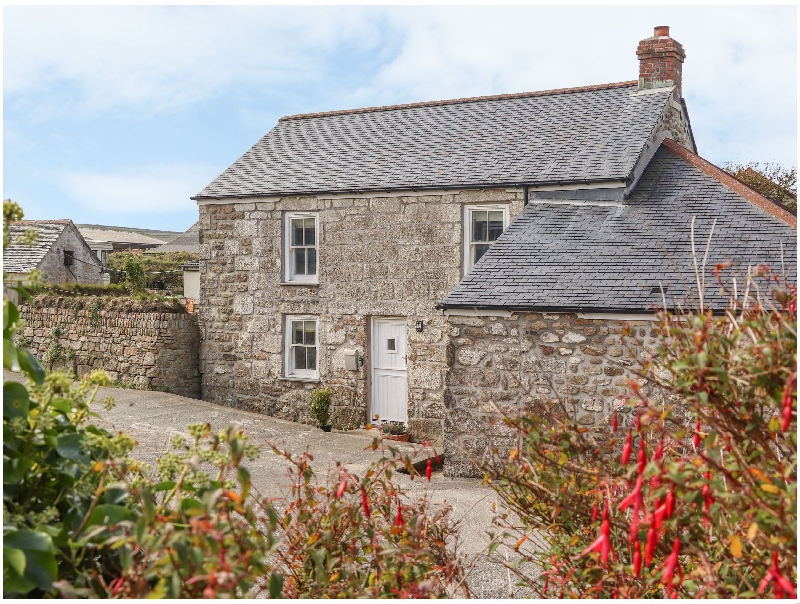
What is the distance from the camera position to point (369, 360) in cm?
1484

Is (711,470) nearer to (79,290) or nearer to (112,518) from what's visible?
(112,518)

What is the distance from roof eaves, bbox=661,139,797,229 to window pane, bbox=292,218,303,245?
23.4 feet

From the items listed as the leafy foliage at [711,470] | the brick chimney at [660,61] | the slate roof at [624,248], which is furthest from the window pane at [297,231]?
the leafy foliage at [711,470]

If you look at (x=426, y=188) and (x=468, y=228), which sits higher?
(x=426, y=188)

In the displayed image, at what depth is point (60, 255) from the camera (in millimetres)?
30922

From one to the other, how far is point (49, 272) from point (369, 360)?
20202 millimetres

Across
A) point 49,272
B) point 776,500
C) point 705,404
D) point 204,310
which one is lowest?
point 776,500

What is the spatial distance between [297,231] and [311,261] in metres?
0.69

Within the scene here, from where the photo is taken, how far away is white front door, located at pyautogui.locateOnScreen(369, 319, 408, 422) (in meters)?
14.7

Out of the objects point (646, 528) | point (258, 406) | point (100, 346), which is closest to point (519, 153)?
point (258, 406)

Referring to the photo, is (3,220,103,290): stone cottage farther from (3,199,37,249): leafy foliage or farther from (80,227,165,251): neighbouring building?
(3,199,37,249): leafy foliage

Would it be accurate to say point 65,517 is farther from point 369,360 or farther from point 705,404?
point 369,360

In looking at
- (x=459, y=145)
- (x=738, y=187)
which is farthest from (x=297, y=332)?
Answer: (x=738, y=187)

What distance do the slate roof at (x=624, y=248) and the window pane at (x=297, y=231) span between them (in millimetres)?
4841
